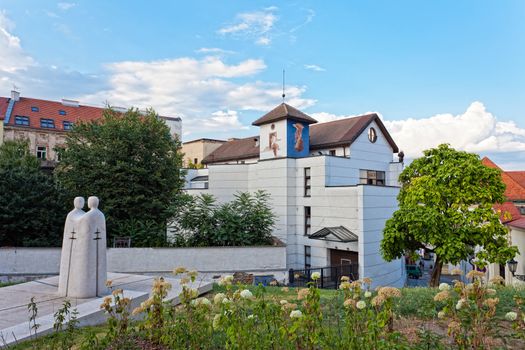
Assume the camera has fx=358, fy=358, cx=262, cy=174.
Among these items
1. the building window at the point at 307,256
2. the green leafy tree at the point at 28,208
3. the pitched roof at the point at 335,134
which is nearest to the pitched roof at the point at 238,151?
the pitched roof at the point at 335,134

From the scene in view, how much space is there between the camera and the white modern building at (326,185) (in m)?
20.1

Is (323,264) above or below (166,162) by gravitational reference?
below

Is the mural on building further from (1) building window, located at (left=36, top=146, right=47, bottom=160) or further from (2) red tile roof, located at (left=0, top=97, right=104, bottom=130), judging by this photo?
(1) building window, located at (left=36, top=146, right=47, bottom=160)

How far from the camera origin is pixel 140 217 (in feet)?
60.4

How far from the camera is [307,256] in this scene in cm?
2283

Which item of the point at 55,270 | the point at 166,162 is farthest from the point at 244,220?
the point at 55,270

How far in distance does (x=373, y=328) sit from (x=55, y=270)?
657 inches

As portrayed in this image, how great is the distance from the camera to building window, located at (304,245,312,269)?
22.6 metres

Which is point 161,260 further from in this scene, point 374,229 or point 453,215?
point 453,215

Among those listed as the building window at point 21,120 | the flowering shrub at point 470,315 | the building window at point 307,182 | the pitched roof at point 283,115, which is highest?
the building window at point 21,120

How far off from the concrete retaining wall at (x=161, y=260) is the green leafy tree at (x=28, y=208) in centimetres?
149

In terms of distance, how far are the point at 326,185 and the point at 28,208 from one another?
15762 millimetres

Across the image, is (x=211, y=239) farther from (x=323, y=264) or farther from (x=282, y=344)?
(x=282, y=344)

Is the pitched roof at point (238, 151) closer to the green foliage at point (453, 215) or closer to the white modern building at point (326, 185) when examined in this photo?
the white modern building at point (326, 185)
